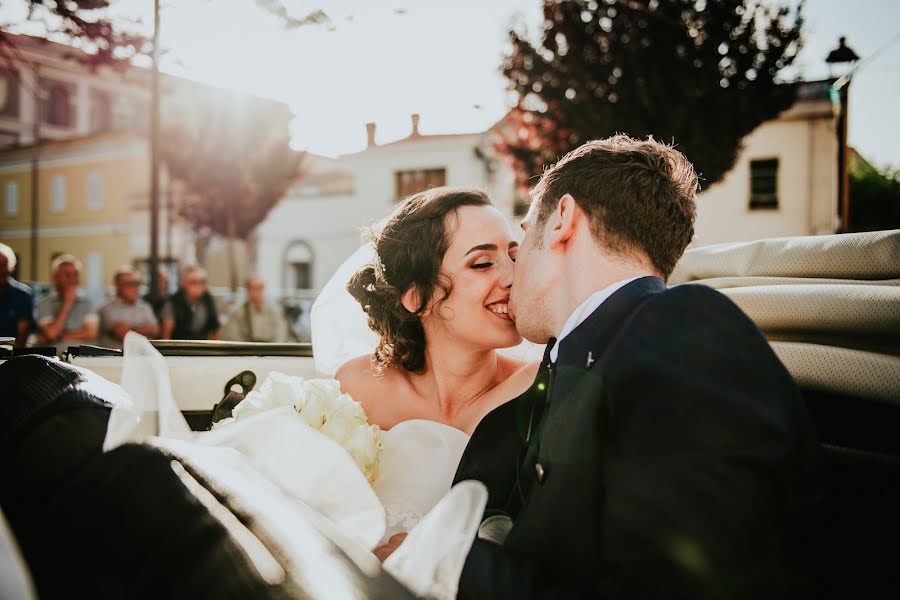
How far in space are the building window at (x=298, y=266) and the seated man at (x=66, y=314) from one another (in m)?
20.6

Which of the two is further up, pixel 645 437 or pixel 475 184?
pixel 475 184

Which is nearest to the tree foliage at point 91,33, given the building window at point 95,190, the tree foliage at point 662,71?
the tree foliage at point 662,71

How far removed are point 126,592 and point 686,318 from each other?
94cm

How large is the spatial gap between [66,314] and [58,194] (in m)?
28.6

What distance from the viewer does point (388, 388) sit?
111 inches

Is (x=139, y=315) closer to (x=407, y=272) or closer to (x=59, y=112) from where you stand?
(x=407, y=272)

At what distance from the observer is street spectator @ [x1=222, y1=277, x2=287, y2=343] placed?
830 cm

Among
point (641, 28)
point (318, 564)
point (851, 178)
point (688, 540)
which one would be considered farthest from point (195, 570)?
point (851, 178)

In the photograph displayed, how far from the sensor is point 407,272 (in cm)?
275

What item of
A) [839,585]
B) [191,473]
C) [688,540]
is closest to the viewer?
A: [688,540]

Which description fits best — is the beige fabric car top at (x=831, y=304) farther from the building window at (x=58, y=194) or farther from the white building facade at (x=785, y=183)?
the building window at (x=58, y=194)

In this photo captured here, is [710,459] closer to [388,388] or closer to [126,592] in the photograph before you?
[126,592]

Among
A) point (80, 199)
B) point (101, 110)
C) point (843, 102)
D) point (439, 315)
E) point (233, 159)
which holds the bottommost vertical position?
point (439, 315)

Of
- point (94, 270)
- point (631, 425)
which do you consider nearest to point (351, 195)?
point (94, 270)
